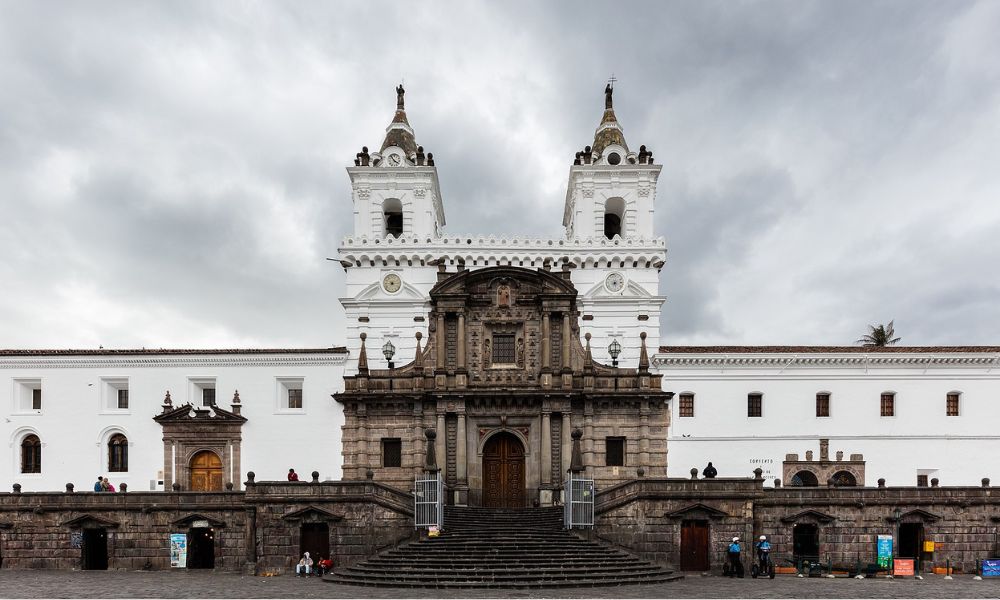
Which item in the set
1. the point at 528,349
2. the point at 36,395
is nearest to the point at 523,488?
the point at 528,349

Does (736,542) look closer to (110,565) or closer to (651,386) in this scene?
(651,386)

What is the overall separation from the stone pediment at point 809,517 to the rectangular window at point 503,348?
46.3ft

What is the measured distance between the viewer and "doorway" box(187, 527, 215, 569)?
2973 centimetres

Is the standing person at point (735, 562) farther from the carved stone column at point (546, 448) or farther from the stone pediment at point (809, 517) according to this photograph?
the carved stone column at point (546, 448)

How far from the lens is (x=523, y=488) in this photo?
34.6m

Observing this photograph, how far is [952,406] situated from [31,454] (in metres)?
45.7

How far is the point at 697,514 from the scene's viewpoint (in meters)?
28.7

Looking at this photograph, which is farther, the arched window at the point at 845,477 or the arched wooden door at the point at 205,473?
the arched window at the point at 845,477

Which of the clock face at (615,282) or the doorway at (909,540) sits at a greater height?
the clock face at (615,282)

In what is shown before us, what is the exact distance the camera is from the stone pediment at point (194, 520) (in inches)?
1161

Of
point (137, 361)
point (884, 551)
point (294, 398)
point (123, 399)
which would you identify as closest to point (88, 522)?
point (123, 399)

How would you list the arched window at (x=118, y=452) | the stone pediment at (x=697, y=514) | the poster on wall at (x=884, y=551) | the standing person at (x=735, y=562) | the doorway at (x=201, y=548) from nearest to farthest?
the standing person at (x=735, y=562)
the stone pediment at (x=697, y=514)
the poster on wall at (x=884, y=551)
the doorway at (x=201, y=548)
the arched window at (x=118, y=452)

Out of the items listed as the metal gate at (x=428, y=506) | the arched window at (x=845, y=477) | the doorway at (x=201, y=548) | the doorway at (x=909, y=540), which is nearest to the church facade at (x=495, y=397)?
the arched window at (x=845, y=477)

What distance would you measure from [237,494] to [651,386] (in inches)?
751
